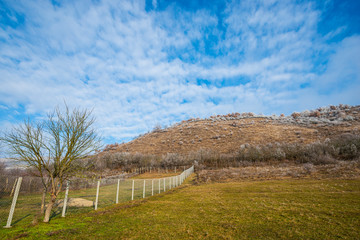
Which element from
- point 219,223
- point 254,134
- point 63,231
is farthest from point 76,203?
point 254,134

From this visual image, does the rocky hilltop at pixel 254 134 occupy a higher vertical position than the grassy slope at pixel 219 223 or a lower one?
higher

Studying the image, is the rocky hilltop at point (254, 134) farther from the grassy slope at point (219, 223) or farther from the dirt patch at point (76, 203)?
the dirt patch at point (76, 203)

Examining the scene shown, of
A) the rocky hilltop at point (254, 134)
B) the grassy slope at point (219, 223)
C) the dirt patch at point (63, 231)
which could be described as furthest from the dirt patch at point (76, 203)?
the rocky hilltop at point (254, 134)

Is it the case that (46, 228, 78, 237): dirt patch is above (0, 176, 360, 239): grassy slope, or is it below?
above

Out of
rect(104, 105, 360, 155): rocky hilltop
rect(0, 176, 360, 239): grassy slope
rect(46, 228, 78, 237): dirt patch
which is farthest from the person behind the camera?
rect(104, 105, 360, 155): rocky hilltop

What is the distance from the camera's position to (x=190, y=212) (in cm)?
925

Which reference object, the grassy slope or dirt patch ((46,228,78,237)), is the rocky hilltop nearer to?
the grassy slope

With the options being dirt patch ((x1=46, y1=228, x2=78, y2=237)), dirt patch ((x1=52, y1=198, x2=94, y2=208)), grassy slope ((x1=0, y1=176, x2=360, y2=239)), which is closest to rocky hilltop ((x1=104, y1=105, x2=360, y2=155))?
grassy slope ((x1=0, y1=176, x2=360, y2=239))

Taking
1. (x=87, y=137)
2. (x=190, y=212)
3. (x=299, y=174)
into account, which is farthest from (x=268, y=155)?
(x=87, y=137)

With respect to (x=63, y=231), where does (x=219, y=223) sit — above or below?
below

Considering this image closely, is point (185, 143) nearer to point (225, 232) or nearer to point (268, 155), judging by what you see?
point (268, 155)

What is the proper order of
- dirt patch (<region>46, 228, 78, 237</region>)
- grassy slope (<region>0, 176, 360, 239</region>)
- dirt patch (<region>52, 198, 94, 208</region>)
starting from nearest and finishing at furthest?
grassy slope (<region>0, 176, 360, 239</region>) → dirt patch (<region>46, 228, 78, 237</region>) → dirt patch (<region>52, 198, 94, 208</region>)

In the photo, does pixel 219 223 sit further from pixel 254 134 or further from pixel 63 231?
pixel 254 134

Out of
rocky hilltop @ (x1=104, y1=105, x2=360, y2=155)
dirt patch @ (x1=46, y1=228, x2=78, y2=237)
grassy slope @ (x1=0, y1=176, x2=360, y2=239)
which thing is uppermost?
rocky hilltop @ (x1=104, y1=105, x2=360, y2=155)
